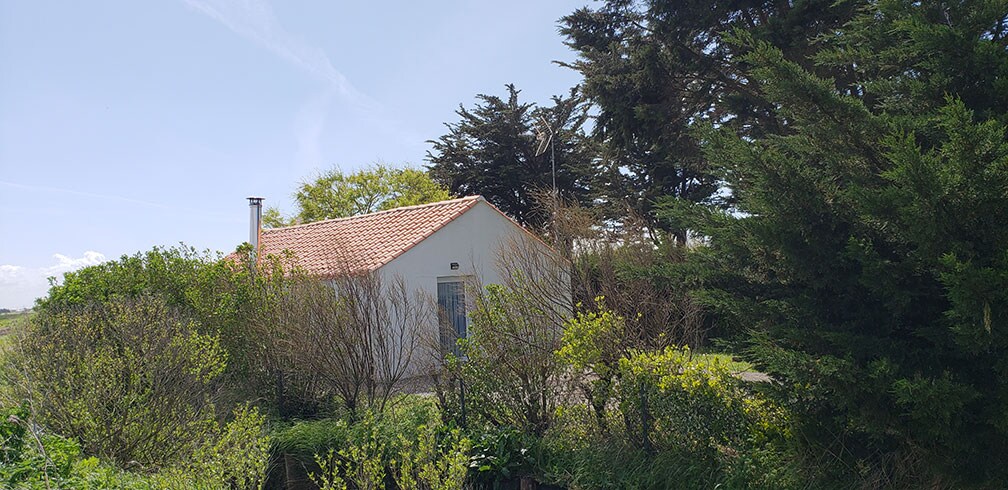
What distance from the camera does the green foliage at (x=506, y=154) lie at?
98.3 ft

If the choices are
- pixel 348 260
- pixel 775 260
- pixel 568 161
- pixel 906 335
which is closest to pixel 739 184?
pixel 775 260

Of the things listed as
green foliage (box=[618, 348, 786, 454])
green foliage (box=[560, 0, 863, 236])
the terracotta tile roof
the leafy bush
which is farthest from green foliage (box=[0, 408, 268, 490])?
green foliage (box=[560, 0, 863, 236])

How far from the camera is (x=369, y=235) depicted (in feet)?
54.7

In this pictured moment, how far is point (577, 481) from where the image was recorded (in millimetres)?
6336

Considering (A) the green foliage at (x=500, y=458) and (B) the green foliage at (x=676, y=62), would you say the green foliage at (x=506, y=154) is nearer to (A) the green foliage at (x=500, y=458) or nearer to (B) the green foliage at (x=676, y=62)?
(B) the green foliage at (x=676, y=62)

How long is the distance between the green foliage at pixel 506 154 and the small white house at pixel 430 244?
1288cm

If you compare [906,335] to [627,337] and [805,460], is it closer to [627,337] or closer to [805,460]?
[805,460]

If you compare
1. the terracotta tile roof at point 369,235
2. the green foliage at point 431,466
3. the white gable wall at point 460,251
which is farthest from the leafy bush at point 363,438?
the white gable wall at point 460,251

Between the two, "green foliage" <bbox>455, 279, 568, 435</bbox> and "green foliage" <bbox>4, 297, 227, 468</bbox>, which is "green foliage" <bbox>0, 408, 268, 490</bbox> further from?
"green foliage" <bbox>455, 279, 568, 435</bbox>

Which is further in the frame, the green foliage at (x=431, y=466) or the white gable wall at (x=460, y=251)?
the white gable wall at (x=460, y=251)

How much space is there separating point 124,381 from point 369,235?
8.90 metres

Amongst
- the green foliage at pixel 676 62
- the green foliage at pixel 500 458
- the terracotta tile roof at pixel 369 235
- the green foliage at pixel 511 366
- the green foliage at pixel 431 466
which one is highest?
the green foliage at pixel 676 62

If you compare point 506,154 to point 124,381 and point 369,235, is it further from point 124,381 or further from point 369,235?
point 124,381

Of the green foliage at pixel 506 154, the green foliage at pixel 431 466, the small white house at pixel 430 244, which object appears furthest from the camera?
the green foliage at pixel 506 154
